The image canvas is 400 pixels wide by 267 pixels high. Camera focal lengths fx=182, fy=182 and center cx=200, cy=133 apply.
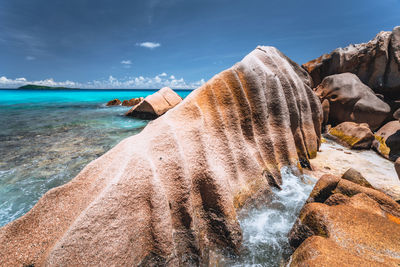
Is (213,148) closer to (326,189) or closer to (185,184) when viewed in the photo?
(185,184)

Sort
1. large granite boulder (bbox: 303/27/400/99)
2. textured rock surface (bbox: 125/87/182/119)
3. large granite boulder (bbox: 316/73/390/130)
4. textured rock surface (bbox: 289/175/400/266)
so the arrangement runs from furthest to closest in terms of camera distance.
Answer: textured rock surface (bbox: 125/87/182/119), large granite boulder (bbox: 303/27/400/99), large granite boulder (bbox: 316/73/390/130), textured rock surface (bbox: 289/175/400/266)

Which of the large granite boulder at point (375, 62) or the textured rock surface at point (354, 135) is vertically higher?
the large granite boulder at point (375, 62)

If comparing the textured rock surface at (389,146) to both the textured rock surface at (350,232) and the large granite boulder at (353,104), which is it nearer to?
the large granite boulder at (353,104)

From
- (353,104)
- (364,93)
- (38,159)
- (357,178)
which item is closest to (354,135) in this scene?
(353,104)

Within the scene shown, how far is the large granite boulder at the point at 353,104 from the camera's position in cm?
884

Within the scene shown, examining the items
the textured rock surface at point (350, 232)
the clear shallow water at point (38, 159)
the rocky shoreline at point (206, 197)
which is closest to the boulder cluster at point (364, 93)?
the rocky shoreline at point (206, 197)

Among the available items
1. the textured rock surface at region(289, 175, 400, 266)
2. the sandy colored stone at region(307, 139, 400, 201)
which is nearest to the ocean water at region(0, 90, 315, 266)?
the textured rock surface at region(289, 175, 400, 266)

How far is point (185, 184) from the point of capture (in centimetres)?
285

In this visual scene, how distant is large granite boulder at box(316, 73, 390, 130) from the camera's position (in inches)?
348

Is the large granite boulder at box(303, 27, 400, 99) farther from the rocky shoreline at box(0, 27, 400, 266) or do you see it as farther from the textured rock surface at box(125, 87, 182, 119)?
the textured rock surface at box(125, 87, 182, 119)

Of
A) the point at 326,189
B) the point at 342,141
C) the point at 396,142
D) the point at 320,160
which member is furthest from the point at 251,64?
the point at 396,142

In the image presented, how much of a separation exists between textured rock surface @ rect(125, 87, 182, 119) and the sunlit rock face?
43.0 ft

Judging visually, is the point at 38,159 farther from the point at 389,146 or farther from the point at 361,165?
the point at 389,146

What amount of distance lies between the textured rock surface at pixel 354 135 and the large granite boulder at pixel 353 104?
4.92 ft
